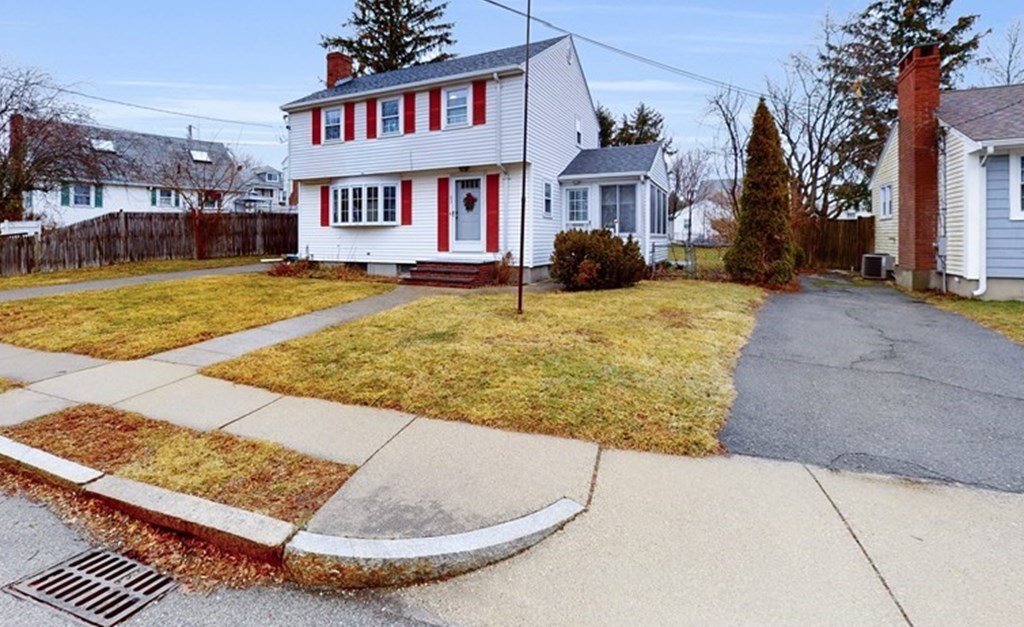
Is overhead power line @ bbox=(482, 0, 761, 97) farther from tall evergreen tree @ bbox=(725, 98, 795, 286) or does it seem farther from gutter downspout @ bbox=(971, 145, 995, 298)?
gutter downspout @ bbox=(971, 145, 995, 298)

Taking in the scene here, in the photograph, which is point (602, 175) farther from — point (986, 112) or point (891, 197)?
point (891, 197)

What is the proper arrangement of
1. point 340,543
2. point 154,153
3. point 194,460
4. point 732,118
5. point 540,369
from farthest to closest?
point 154,153
point 732,118
point 540,369
point 194,460
point 340,543

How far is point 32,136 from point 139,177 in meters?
15.3

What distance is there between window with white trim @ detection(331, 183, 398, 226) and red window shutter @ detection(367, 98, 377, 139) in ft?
5.05

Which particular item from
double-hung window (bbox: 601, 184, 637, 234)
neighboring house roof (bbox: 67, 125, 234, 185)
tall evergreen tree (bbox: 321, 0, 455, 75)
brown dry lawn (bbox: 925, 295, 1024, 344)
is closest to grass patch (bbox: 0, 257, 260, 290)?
neighboring house roof (bbox: 67, 125, 234, 185)

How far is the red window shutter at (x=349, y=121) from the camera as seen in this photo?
57.2 feet

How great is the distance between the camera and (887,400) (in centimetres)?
529

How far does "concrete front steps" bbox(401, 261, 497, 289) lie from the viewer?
14672mm

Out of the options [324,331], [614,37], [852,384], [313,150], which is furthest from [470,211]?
[852,384]

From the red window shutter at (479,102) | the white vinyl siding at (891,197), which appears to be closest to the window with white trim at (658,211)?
the red window shutter at (479,102)

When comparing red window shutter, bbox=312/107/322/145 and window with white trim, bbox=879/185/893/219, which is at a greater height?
red window shutter, bbox=312/107/322/145

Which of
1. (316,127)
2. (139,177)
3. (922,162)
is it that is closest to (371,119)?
(316,127)

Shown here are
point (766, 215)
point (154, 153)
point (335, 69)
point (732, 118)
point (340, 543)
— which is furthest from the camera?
point (154, 153)

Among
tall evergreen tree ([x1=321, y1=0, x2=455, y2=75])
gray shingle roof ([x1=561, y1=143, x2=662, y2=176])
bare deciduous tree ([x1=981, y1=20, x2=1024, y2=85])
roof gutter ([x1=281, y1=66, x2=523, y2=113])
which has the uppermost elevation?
tall evergreen tree ([x1=321, y1=0, x2=455, y2=75])
